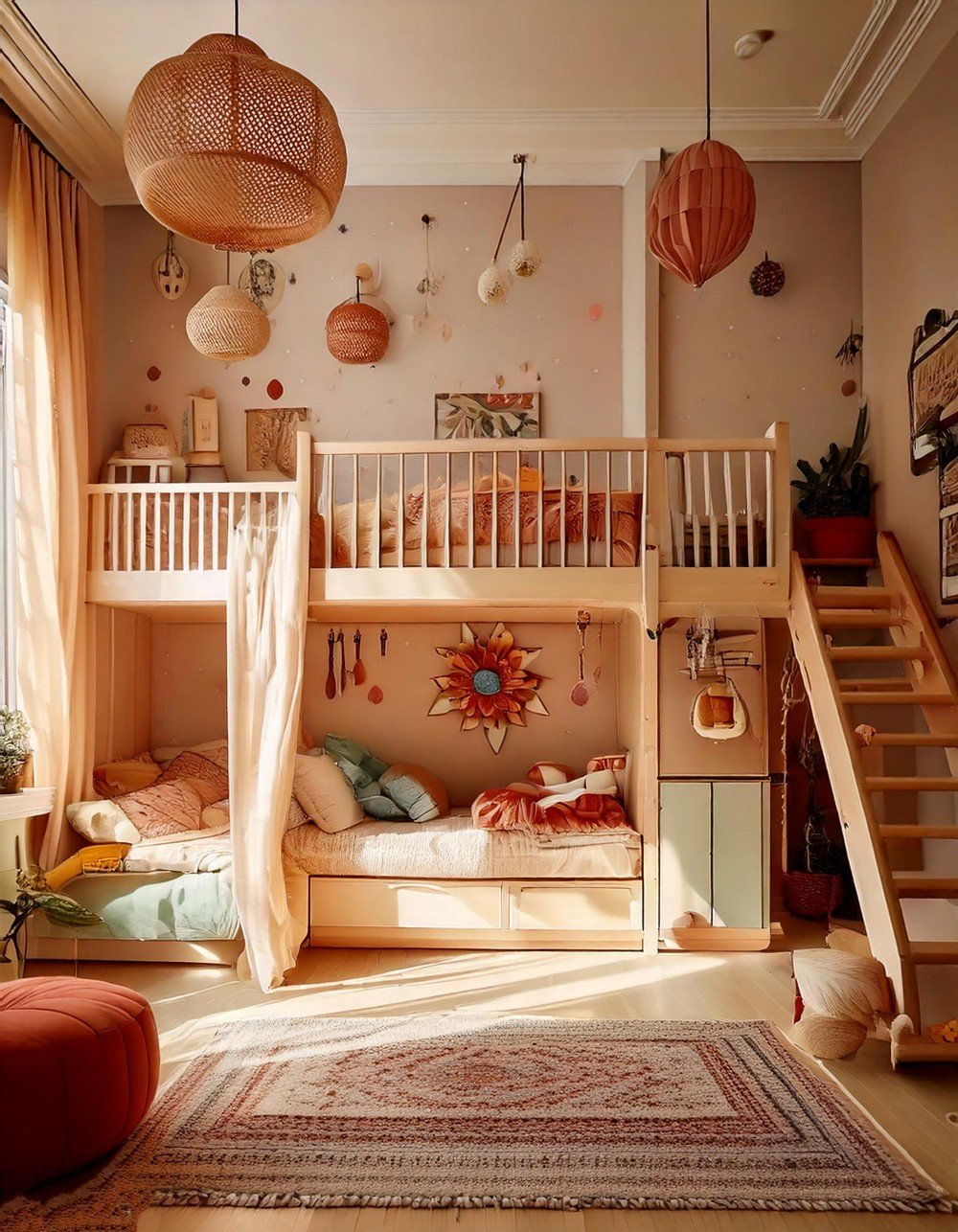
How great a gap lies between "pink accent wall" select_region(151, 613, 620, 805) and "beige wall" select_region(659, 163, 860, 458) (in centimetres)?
139

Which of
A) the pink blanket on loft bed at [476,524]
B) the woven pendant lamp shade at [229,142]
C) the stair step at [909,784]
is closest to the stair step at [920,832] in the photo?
the stair step at [909,784]

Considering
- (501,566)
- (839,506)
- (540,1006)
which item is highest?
(839,506)

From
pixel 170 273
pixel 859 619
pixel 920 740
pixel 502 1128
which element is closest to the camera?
pixel 502 1128

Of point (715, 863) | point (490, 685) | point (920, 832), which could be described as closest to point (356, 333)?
point (490, 685)

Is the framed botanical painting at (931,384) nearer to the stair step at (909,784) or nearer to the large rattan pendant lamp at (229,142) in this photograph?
the stair step at (909,784)

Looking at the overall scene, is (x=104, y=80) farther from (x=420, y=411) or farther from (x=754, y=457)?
(x=754, y=457)

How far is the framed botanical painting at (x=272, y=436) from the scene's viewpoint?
214 inches

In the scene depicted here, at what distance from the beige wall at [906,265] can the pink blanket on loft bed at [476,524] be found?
53.6 inches

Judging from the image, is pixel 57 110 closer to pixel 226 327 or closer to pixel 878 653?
pixel 226 327

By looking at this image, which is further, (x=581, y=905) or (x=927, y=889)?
(x=581, y=905)

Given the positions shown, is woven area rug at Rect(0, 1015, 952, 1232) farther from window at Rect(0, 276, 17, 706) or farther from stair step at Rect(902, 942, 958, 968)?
window at Rect(0, 276, 17, 706)

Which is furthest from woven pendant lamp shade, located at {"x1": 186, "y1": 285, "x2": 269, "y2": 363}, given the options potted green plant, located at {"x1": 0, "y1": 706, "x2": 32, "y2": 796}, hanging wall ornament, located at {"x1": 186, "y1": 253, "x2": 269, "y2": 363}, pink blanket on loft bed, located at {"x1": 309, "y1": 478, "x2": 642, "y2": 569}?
potted green plant, located at {"x1": 0, "y1": 706, "x2": 32, "y2": 796}

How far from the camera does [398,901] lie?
175 inches

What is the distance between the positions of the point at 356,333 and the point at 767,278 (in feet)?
7.36
